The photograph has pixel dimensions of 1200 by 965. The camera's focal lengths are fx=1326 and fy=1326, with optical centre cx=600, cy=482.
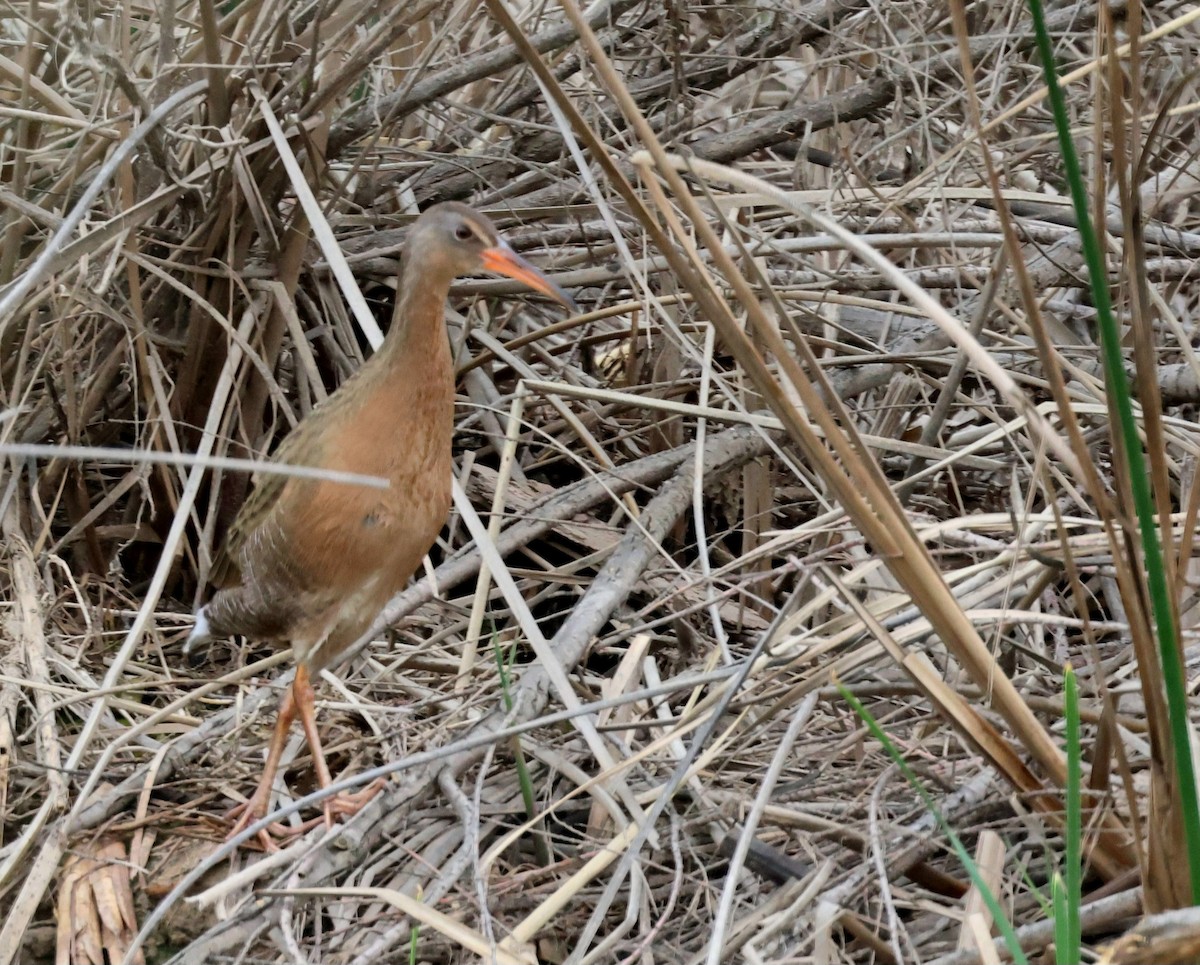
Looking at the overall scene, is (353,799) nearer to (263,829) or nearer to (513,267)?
(263,829)

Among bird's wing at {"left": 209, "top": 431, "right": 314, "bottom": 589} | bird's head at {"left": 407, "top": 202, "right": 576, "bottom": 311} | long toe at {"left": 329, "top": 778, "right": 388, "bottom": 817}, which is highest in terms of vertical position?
bird's head at {"left": 407, "top": 202, "right": 576, "bottom": 311}

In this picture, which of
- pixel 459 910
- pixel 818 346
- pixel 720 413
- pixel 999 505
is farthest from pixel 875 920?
pixel 818 346

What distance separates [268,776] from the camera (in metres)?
2.82

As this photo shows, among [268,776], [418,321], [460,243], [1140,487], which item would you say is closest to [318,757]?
[268,776]

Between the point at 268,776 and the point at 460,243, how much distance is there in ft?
3.96

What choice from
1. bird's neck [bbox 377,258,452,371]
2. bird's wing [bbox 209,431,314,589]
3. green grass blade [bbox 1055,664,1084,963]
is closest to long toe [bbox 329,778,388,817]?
bird's wing [bbox 209,431,314,589]

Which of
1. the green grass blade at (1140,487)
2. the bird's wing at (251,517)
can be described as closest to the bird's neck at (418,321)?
the bird's wing at (251,517)

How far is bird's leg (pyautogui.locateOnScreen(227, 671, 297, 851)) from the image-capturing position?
2686 millimetres

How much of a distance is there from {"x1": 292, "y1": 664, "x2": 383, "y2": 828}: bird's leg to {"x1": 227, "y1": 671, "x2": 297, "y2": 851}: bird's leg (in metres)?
0.01

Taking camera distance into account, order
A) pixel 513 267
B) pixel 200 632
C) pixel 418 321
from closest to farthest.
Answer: pixel 418 321, pixel 513 267, pixel 200 632

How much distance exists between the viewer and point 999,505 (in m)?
3.64

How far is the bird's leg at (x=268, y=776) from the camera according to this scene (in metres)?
2.69

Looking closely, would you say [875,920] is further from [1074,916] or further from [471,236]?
[471,236]

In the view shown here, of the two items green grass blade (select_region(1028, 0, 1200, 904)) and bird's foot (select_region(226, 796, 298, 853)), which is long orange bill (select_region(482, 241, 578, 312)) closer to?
bird's foot (select_region(226, 796, 298, 853))
